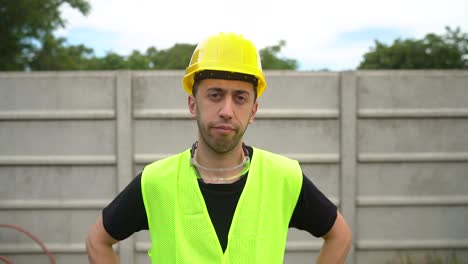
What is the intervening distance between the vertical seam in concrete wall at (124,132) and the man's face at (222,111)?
283 centimetres

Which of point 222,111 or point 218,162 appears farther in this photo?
point 218,162

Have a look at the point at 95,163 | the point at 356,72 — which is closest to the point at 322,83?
the point at 356,72

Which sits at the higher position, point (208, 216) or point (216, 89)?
point (216, 89)

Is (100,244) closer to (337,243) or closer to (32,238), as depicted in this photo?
(337,243)

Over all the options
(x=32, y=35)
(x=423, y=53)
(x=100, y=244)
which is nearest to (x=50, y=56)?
(x=32, y=35)

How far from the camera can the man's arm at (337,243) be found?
1854 millimetres

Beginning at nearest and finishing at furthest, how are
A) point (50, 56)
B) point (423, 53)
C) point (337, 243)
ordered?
point (337, 243) < point (50, 56) < point (423, 53)

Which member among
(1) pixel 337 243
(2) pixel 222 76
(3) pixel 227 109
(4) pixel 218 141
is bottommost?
(1) pixel 337 243

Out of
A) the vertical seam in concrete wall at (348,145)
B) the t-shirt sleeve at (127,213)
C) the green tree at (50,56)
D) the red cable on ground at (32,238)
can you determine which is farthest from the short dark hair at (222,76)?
the green tree at (50,56)

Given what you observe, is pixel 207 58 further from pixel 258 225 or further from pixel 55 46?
pixel 55 46

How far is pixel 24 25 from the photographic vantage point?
42.9ft

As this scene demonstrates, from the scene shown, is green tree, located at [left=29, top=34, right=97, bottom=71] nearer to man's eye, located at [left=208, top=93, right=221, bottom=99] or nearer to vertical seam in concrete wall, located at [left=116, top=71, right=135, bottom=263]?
vertical seam in concrete wall, located at [left=116, top=71, right=135, bottom=263]

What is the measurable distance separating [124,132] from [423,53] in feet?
89.6

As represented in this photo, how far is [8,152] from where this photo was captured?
4457mm
